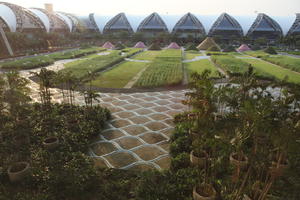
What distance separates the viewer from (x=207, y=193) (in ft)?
18.6

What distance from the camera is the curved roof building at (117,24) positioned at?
222ft

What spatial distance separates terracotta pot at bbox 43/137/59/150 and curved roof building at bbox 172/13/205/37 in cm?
6027

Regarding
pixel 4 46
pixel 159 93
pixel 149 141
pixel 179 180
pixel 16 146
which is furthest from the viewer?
pixel 4 46

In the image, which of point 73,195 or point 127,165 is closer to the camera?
point 73,195

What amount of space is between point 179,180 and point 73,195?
305 centimetres

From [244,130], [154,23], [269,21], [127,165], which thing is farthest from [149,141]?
[269,21]

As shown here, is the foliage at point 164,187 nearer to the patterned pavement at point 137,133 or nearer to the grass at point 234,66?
the patterned pavement at point 137,133

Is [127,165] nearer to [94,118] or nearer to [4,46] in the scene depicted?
[94,118]

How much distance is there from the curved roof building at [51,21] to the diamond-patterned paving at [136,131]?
44.6 metres

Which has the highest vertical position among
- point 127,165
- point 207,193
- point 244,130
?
point 244,130

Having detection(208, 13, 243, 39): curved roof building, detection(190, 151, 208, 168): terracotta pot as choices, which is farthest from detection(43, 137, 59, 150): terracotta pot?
detection(208, 13, 243, 39): curved roof building

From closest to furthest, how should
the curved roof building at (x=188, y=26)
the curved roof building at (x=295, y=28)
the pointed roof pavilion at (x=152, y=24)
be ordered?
the curved roof building at (x=295, y=28), the curved roof building at (x=188, y=26), the pointed roof pavilion at (x=152, y=24)

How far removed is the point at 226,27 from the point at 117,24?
1285 inches

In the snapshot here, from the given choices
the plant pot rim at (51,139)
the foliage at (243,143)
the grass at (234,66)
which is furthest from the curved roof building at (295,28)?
the plant pot rim at (51,139)
